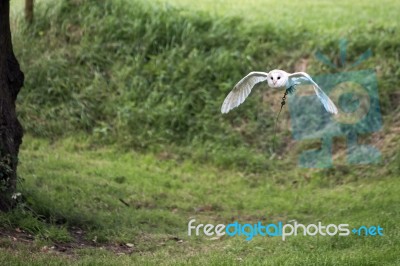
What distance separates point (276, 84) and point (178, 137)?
7.80 m

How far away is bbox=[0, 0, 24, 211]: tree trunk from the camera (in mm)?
7844

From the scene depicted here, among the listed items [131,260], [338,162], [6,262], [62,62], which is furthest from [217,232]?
[62,62]

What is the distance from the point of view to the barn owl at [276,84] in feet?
16.4

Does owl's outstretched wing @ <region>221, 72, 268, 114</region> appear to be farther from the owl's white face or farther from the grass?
the grass

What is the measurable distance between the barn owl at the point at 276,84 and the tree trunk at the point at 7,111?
10.3 ft

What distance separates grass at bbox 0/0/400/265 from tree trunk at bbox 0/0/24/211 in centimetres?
37

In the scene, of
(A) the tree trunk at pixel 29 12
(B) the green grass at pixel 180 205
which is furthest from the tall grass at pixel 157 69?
(B) the green grass at pixel 180 205

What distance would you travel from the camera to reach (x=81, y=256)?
22.4ft

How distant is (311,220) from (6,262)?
4.30 m

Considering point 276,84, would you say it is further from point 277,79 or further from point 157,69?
point 157,69

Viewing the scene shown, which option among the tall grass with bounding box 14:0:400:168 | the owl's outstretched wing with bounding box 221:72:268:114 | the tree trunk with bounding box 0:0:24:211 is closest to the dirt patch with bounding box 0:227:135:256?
the tree trunk with bounding box 0:0:24:211

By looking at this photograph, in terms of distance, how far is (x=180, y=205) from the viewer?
9977 mm

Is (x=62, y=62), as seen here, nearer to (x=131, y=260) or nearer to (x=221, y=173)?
(x=221, y=173)

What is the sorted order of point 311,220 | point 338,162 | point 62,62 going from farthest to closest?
1. point 62,62
2. point 338,162
3. point 311,220
